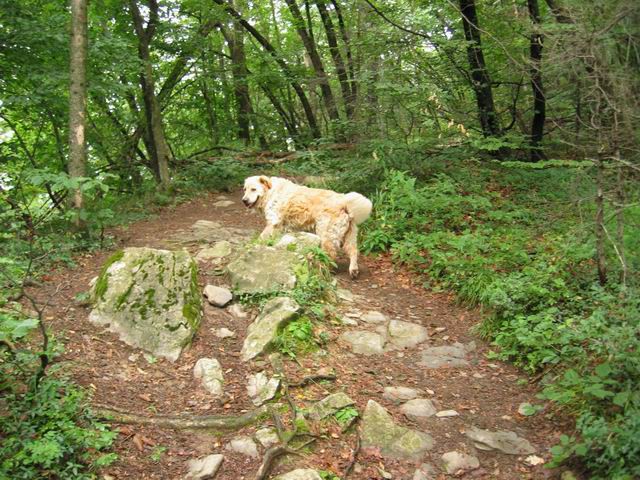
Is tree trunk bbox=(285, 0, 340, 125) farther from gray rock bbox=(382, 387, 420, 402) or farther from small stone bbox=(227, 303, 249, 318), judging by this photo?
gray rock bbox=(382, 387, 420, 402)

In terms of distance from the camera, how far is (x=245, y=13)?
1650 centimetres

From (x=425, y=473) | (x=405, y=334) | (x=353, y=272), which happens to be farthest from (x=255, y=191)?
(x=425, y=473)

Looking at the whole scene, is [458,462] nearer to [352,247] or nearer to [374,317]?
[374,317]

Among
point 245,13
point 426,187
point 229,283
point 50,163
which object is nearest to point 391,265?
point 426,187

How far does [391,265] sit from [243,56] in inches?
451

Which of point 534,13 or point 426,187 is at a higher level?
point 534,13

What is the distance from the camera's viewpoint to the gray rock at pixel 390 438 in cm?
400

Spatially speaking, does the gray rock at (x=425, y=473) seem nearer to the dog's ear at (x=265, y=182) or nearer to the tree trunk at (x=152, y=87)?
the dog's ear at (x=265, y=182)

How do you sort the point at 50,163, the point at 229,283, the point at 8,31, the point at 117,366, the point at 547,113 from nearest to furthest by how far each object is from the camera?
the point at 117,366 < the point at 229,283 < the point at 8,31 < the point at 547,113 < the point at 50,163

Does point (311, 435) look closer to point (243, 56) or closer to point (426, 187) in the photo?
point (426, 187)

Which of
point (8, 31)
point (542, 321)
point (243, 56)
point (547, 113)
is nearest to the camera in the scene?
point (542, 321)

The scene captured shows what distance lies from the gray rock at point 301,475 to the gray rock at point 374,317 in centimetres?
270

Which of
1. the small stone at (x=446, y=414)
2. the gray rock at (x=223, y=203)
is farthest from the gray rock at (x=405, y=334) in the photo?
the gray rock at (x=223, y=203)

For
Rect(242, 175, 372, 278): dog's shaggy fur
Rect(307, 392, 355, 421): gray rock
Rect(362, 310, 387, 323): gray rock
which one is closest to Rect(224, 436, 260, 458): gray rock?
Rect(307, 392, 355, 421): gray rock
